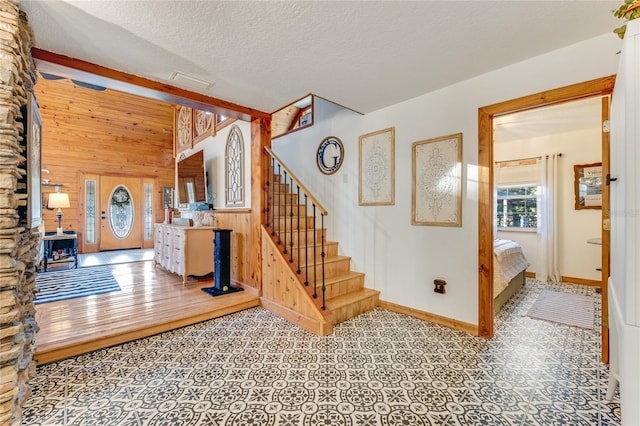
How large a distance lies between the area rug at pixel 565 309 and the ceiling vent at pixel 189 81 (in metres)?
4.33

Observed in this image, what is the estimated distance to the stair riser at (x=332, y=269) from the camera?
10.8 feet

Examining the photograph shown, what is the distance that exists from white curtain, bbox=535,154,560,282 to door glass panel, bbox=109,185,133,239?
998 centimetres

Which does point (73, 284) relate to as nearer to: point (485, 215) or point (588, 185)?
point (485, 215)

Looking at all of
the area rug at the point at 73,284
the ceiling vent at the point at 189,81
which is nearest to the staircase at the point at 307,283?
the ceiling vent at the point at 189,81

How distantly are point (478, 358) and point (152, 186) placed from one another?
9021 millimetres

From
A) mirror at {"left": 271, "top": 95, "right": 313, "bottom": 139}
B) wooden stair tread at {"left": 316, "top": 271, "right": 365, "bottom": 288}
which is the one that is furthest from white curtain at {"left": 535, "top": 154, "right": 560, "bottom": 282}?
mirror at {"left": 271, "top": 95, "right": 313, "bottom": 139}

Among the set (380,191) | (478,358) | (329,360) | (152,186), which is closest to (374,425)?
(329,360)

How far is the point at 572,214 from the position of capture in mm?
4707

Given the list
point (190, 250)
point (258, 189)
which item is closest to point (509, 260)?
point (258, 189)

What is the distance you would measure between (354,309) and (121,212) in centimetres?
782

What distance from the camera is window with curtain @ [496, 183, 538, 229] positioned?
209 inches

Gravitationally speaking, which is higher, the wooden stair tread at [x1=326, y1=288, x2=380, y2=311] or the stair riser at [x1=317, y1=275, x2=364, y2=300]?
the stair riser at [x1=317, y1=275, x2=364, y2=300]

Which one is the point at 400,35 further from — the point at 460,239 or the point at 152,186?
Result: the point at 152,186

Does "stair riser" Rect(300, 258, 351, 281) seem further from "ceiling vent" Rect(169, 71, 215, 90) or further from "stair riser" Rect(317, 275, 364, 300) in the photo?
"ceiling vent" Rect(169, 71, 215, 90)
